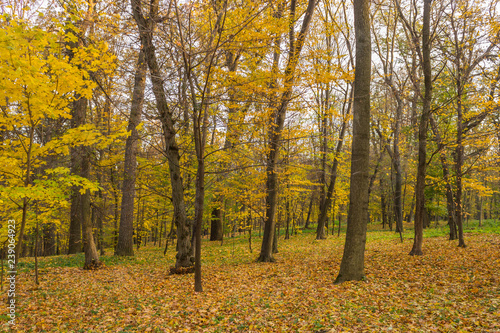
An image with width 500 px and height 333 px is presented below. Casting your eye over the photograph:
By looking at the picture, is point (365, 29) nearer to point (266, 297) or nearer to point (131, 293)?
point (266, 297)

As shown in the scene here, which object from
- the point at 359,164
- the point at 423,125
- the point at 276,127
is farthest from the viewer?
the point at 276,127

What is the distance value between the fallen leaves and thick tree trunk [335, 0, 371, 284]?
0.43 meters

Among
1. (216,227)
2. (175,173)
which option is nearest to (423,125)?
(175,173)

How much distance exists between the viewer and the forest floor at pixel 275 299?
402 centimetres

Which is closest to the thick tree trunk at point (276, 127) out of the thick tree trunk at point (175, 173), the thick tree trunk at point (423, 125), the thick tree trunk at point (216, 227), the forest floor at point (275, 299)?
the forest floor at point (275, 299)

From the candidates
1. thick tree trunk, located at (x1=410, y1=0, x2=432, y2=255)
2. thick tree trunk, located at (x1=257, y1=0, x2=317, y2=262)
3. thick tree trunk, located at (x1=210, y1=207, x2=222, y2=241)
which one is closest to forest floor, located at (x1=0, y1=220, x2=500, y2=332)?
thick tree trunk, located at (x1=410, y1=0, x2=432, y2=255)

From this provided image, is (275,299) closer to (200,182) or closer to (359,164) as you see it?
(200,182)

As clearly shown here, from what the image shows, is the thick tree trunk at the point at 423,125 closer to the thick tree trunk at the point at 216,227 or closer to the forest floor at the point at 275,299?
the forest floor at the point at 275,299

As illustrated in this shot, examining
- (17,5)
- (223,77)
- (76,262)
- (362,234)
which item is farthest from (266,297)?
(17,5)

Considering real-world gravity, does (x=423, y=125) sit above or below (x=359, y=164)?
above

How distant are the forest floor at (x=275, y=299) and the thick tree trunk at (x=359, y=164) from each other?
43 cm

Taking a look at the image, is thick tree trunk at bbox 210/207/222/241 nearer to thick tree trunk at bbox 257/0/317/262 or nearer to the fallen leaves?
thick tree trunk at bbox 257/0/317/262

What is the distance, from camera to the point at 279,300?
521 cm

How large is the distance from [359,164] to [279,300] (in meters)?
3.17
